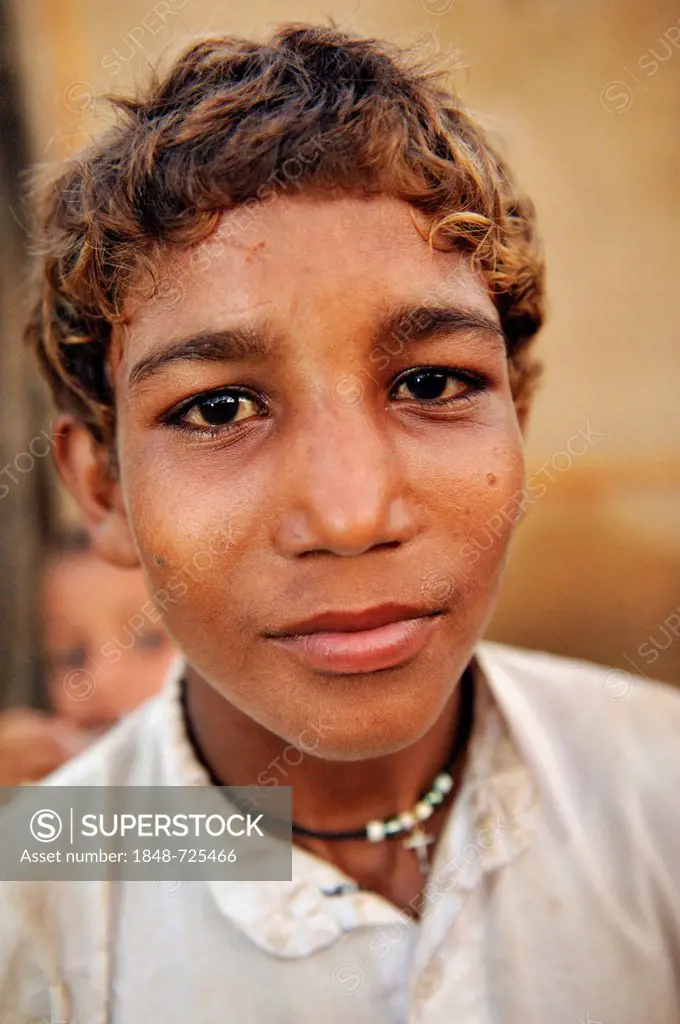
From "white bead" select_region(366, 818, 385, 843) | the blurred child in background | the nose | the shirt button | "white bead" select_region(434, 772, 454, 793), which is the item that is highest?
Answer: the nose

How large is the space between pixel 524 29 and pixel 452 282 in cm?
73

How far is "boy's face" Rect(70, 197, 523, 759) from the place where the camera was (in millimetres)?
644

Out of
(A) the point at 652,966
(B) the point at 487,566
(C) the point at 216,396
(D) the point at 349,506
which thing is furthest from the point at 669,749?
(C) the point at 216,396

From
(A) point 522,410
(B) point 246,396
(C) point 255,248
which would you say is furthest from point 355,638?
(A) point 522,410

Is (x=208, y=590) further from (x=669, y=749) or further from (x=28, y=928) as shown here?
(x=669, y=749)

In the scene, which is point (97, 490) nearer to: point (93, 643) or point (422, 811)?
point (422, 811)

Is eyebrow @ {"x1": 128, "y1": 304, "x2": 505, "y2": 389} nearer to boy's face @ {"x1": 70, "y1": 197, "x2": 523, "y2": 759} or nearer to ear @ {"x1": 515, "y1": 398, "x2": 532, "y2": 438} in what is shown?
boy's face @ {"x1": 70, "y1": 197, "x2": 523, "y2": 759}

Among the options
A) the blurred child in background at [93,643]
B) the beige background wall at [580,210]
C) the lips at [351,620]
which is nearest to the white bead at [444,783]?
the lips at [351,620]

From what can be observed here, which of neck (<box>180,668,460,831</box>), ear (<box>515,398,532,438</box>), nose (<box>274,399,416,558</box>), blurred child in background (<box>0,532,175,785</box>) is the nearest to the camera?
nose (<box>274,399,416,558</box>)

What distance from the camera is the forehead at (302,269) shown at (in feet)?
2.12

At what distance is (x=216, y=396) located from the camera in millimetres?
713

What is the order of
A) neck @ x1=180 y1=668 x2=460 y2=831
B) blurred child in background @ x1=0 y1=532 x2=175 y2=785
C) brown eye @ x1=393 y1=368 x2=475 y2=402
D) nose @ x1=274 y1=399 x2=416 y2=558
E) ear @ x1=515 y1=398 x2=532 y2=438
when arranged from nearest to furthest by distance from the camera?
1. nose @ x1=274 y1=399 x2=416 y2=558
2. brown eye @ x1=393 y1=368 x2=475 y2=402
3. neck @ x1=180 y1=668 x2=460 y2=831
4. ear @ x1=515 y1=398 x2=532 y2=438
5. blurred child in background @ x1=0 y1=532 x2=175 y2=785

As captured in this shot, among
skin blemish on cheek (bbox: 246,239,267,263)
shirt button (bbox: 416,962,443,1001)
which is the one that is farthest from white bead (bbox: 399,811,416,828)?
skin blemish on cheek (bbox: 246,239,267,263)

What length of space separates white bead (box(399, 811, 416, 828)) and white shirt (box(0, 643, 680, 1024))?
0.05 meters
